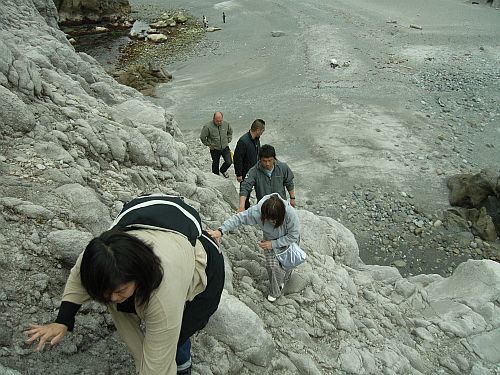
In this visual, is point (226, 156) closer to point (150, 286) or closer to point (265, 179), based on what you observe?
point (265, 179)

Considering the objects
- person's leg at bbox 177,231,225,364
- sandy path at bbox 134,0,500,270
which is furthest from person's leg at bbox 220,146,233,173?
person's leg at bbox 177,231,225,364

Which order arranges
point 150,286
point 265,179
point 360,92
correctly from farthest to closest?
1. point 360,92
2. point 265,179
3. point 150,286

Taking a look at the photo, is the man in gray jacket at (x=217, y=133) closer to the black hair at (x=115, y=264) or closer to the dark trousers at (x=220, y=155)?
the dark trousers at (x=220, y=155)

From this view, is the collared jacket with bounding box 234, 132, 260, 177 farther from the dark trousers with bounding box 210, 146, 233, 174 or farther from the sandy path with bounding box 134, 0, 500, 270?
the sandy path with bounding box 134, 0, 500, 270

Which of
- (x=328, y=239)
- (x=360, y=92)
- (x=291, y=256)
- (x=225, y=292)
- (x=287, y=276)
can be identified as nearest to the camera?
(x=225, y=292)

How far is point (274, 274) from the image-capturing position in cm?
555

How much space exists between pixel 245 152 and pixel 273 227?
3247 mm

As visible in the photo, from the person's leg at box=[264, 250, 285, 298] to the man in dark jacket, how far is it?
2.42 meters

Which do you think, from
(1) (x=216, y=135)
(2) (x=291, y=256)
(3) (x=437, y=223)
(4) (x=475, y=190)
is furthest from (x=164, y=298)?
(4) (x=475, y=190)

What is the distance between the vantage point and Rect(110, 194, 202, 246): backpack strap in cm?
A: 285

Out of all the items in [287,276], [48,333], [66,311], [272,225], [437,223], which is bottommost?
[437,223]

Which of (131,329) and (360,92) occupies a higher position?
(131,329)

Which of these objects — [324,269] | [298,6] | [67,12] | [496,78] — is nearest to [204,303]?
[324,269]

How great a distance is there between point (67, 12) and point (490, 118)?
3120 cm
